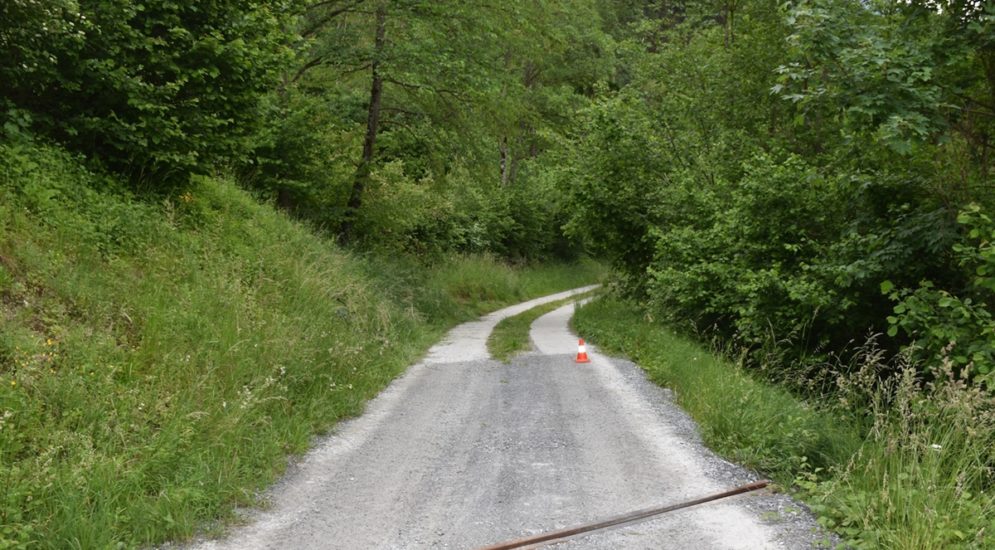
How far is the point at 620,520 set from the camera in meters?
4.89

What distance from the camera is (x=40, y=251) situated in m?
6.71

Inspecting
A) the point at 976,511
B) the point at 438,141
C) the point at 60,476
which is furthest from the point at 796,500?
the point at 438,141

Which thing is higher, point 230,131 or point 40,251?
point 230,131

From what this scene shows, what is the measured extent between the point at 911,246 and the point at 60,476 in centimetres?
872

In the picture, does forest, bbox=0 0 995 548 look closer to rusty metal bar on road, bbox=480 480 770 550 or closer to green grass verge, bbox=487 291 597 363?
rusty metal bar on road, bbox=480 480 770 550

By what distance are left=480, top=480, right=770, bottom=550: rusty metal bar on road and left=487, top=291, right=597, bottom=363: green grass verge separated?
22.8ft

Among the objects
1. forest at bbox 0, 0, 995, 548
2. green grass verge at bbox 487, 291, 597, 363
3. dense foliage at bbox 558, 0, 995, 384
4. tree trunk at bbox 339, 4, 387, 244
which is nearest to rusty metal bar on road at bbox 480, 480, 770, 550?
forest at bbox 0, 0, 995, 548

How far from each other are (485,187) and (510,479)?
14876 mm

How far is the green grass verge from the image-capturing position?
43.8ft

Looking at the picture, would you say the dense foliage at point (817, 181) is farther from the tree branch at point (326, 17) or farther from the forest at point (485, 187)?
the tree branch at point (326, 17)

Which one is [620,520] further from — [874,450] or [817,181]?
[817,181]

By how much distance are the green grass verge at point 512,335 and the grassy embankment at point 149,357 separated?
7.46ft

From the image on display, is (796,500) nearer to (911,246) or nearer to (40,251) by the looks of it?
(911,246)

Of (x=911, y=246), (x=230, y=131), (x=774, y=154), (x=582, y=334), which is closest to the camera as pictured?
(x=911, y=246)
